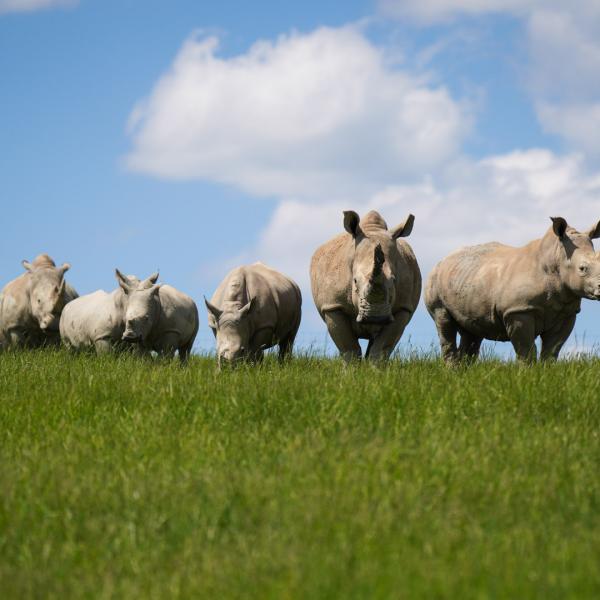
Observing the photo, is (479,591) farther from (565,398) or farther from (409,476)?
(565,398)

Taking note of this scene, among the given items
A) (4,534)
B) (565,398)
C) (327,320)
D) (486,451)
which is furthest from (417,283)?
(4,534)

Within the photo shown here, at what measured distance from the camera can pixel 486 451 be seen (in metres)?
6.70

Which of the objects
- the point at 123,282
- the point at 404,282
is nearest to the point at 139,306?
the point at 123,282

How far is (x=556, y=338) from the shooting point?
1184cm

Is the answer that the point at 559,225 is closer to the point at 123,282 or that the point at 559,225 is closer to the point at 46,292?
the point at 123,282

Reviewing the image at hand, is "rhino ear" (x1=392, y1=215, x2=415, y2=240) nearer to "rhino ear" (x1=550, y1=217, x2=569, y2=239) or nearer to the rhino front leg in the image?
the rhino front leg

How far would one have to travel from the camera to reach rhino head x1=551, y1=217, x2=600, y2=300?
11.0 m

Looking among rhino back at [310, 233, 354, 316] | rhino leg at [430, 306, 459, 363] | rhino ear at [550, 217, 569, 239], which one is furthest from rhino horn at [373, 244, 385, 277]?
rhino leg at [430, 306, 459, 363]

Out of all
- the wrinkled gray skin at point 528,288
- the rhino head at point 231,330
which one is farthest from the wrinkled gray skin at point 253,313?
the wrinkled gray skin at point 528,288

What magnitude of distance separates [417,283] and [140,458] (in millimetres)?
5579

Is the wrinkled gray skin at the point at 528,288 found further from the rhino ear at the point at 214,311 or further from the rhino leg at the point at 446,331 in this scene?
the rhino ear at the point at 214,311

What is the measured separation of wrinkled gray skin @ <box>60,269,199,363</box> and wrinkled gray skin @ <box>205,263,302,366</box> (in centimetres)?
178

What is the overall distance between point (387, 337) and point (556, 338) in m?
2.05

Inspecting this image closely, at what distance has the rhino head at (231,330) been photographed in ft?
39.3
